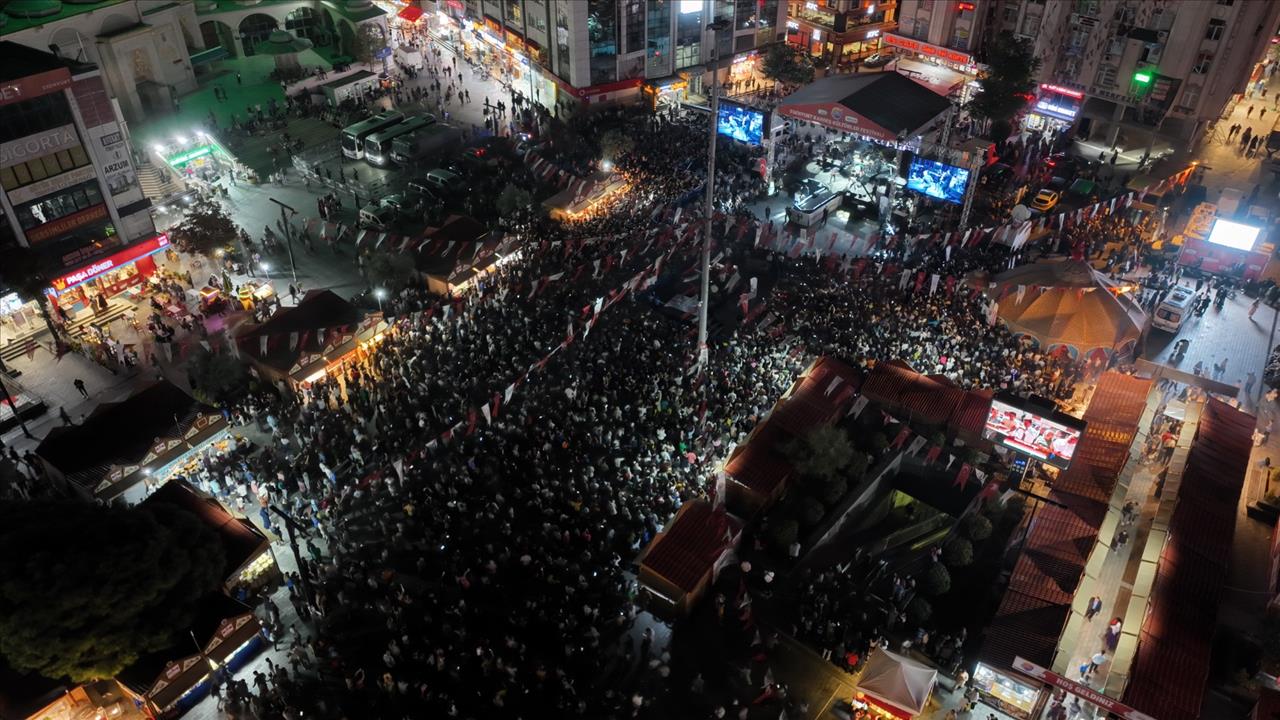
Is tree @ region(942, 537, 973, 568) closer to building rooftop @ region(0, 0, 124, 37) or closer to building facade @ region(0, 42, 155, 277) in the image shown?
building facade @ region(0, 42, 155, 277)

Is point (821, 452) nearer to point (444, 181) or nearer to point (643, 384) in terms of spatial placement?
point (643, 384)

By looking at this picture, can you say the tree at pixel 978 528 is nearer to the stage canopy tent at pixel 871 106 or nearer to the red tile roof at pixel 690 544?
the red tile roof at pixel 690 544

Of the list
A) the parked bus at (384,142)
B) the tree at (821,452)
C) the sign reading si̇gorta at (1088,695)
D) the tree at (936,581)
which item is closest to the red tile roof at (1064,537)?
the sign reading si̇gorta at (1088,695)

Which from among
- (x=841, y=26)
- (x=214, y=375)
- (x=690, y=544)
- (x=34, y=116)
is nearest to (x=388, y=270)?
(x=214, y=375)

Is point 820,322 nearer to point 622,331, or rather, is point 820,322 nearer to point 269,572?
point 622,331

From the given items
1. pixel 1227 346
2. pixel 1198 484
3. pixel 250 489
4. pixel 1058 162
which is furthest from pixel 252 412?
pixel 1058 162

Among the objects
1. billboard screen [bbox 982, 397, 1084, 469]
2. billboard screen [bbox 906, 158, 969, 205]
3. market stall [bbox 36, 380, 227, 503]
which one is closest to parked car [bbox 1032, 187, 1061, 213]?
billboard screen [bbox 906, 158, 969, 205]
